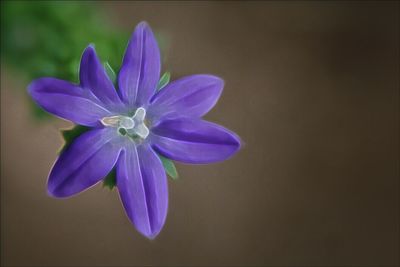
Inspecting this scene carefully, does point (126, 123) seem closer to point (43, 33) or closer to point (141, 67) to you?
point (141, 67)

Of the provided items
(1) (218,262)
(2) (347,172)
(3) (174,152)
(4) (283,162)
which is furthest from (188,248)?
(3) (174,152)

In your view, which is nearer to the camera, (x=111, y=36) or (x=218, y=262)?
(x=111, y=36)

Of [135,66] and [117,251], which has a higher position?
[135,66]

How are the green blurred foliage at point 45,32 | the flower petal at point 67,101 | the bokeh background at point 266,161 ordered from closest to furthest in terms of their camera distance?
1. the flower petal at point 67,101
2. the green blurred foliage at point 45,32
3. the bokeh background at point 266,161

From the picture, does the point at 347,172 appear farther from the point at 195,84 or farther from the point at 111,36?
the point at 195,84

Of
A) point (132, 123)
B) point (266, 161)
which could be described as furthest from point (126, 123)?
point (266, 161)

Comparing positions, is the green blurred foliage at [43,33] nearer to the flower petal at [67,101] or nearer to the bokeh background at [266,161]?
the bokeh background at [266,161]

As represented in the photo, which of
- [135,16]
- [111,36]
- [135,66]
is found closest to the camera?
[135,66]

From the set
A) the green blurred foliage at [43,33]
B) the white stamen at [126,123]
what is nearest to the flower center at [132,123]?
the white stamen at [126,123]
